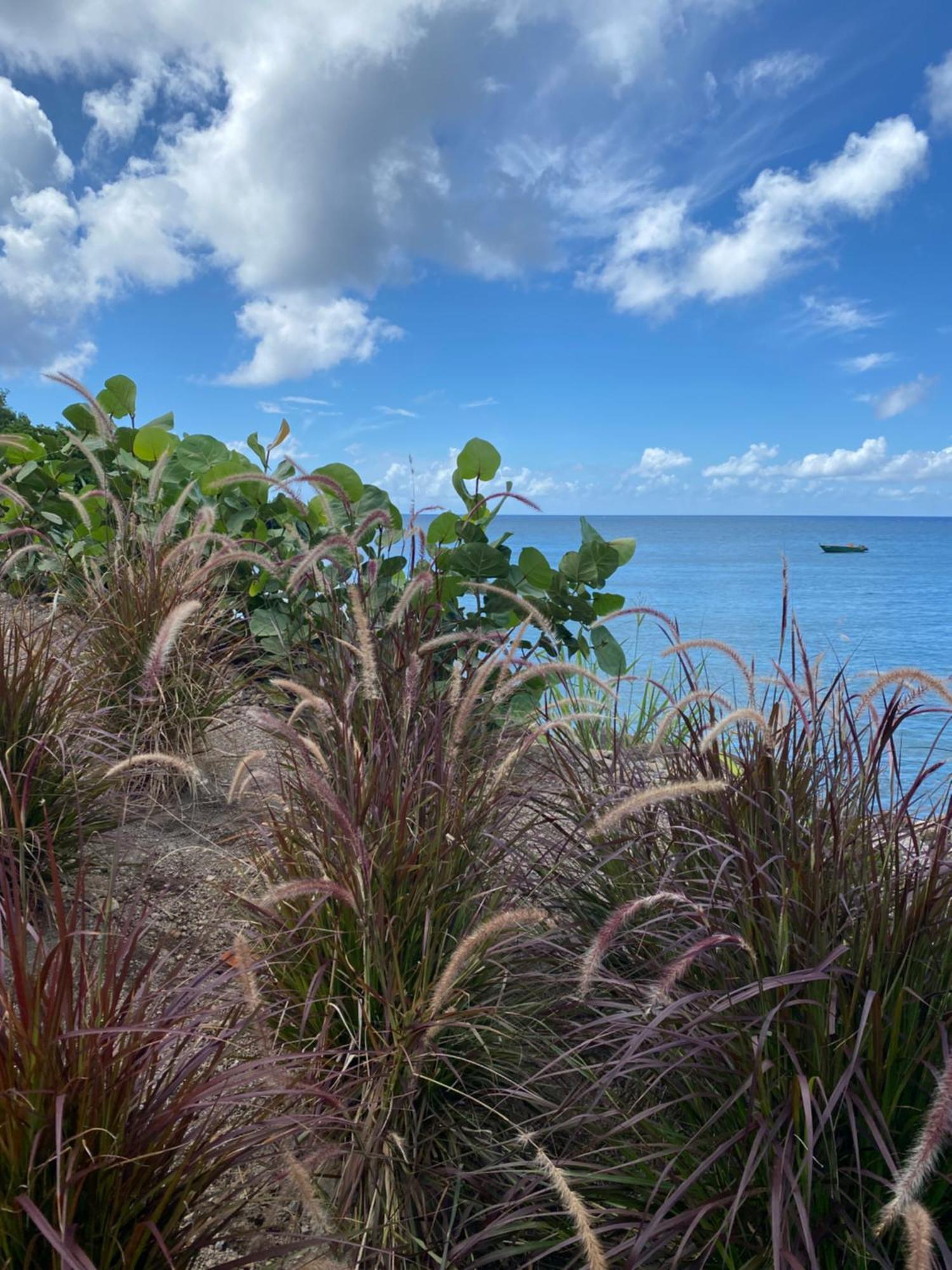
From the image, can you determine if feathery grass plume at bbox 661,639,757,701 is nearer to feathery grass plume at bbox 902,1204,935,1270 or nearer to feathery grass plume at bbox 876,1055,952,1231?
feathery grass plume at bbox 876,1055,952,1231

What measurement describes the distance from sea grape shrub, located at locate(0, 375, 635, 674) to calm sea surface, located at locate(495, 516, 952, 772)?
30 cm

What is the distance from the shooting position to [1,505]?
24.9 ft

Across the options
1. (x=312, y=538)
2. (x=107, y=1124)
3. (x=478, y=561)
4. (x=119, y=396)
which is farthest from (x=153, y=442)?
(x=107, y=1124)

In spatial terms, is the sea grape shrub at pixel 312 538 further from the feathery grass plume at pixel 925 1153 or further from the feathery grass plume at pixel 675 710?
the feathery grass plume at pixel 925 1153

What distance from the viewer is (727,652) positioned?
7.74 ft

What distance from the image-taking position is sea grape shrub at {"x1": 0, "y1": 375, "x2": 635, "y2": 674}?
391cm

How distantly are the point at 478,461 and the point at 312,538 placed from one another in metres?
1.02

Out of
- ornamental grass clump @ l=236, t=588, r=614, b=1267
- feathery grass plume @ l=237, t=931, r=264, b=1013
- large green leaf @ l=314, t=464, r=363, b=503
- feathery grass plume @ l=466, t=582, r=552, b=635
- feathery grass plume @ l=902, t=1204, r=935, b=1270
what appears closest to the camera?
feathery grass plume @ l=902, t=1204, r=935, b=1270

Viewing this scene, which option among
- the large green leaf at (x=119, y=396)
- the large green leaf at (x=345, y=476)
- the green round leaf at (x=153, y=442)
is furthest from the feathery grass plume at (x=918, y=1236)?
the large green leaf at (x=119, y=396)

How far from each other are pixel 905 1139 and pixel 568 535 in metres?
51.8

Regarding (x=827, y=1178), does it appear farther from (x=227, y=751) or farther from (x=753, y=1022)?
(x=227, y=751)

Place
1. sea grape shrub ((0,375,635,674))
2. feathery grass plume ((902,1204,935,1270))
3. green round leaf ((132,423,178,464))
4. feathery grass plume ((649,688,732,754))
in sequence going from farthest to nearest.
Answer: green round leaf ((132,423,178,464))
sea grape shrub ((0,375,635,674))
feathery grass plume ((649,688,732,754))
feathery grass plume ((902,1204,935,1270))

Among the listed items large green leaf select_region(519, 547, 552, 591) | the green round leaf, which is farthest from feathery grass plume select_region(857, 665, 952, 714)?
the green round leaf

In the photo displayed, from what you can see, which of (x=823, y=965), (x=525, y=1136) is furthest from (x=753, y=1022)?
(x=525, y=1136)
